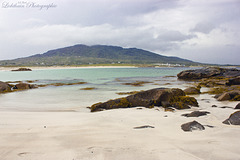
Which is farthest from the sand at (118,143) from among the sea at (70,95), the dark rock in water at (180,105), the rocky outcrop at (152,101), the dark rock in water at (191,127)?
the sea at (70,95)

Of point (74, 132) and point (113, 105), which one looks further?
point (113, 105)

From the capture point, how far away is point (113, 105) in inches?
390

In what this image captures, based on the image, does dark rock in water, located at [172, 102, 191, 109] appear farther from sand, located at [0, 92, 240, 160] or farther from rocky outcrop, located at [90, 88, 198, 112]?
sand, located at [0, 92, 240, 160]

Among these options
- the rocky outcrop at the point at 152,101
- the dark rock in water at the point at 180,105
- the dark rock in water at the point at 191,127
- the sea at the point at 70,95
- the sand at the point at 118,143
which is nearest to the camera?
the sand at the point at 118,143

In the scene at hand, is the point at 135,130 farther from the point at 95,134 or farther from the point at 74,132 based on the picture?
the point at 74,132

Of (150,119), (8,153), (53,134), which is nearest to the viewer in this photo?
(8,153)

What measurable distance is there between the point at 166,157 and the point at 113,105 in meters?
6.65

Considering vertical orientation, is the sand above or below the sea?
above

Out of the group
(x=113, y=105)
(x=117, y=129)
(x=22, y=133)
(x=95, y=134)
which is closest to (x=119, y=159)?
(x=95, y=134)

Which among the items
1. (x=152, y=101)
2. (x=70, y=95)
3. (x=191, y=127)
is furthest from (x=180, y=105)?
(x=70, y=95)

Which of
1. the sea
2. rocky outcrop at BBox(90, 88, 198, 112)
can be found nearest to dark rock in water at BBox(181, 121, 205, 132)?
rocky outcrop at BBox(90, 88, 198, 112)

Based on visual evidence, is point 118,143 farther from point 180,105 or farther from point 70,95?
point 70,95

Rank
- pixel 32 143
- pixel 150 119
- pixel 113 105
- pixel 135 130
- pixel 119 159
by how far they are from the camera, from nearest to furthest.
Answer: pixel 119 159, pixel 32 143, pixel 135 130, pixel 150 119, pixel 113 105

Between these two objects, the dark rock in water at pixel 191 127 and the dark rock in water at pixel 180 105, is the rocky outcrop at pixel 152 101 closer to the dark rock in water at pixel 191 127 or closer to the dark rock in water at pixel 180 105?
the dark rock in water at pixel 180 105
